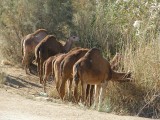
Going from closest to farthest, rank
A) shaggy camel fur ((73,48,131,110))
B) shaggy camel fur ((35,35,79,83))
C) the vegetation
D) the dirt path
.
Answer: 1. the dirt path
2. shaggy camel fur ((73,48,131,110))
3. the vegetation
4. shaggy camel fur ((35,35,79,83))

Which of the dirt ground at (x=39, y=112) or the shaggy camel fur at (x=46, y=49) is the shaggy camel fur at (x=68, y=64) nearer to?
the dirt ground at (x=39, y=112)

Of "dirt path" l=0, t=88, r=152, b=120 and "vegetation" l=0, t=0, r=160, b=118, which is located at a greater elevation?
"vegetation" l=0, t=0, r=160, b=118

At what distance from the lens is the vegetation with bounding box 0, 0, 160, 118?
13273 mm

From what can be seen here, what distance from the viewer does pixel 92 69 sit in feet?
43.5

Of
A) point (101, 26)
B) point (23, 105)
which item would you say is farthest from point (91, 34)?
point (23, 105)

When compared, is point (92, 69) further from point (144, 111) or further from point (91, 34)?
point (91, 34)

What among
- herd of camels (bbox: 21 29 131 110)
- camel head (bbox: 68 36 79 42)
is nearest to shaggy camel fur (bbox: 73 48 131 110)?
herd of camels (bbox: 21 29 131 110)

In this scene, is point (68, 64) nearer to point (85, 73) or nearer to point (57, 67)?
point (57, 67)

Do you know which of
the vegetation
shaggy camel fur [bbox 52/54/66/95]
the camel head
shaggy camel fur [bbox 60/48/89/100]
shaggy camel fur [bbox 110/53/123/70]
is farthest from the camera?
the camel head

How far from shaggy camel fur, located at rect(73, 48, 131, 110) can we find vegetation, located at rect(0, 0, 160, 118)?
15.4 inches

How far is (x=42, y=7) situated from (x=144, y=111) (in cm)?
895

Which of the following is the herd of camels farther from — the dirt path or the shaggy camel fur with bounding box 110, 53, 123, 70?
the dirt path

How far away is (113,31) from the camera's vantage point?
61.5 feet

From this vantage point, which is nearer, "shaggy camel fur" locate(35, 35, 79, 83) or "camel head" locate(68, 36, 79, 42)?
"shaggy camel fur" locate(35, 35, 79, 83)
